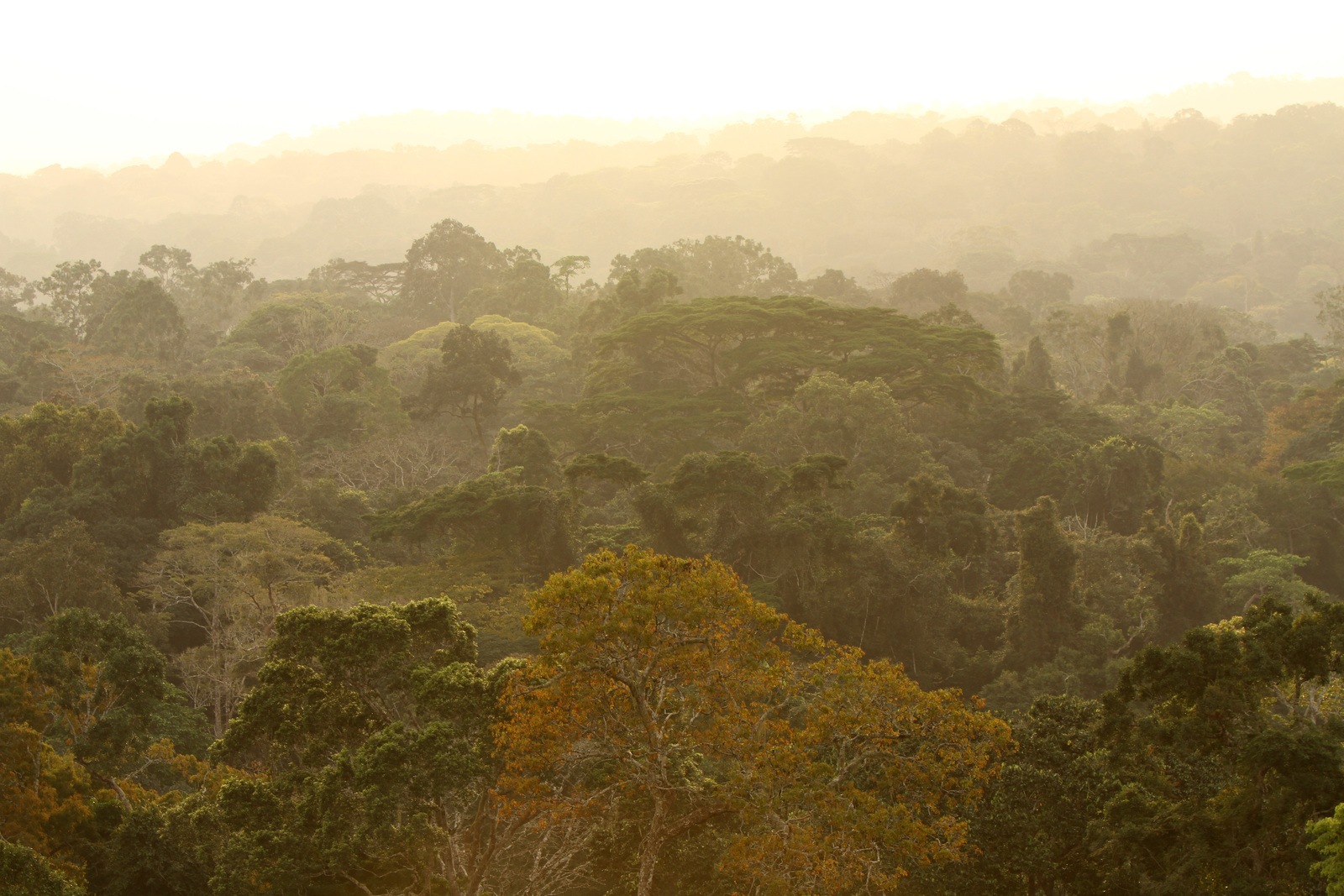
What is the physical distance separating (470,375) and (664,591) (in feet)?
94.9

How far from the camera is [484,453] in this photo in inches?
1758

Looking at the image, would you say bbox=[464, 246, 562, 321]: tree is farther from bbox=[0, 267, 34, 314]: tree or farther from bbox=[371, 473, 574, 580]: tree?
bbox=[371, 473, 574, 580]: tree

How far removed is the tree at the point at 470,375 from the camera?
42031 mm

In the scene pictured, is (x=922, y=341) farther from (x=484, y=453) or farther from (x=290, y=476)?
(x=290, y=476)

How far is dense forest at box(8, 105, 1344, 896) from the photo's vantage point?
562 inches

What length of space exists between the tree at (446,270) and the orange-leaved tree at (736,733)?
56.0 m

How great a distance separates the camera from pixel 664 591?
14.3 meters

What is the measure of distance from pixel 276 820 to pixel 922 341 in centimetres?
3010

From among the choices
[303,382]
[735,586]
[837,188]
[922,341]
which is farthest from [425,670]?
[837,188]

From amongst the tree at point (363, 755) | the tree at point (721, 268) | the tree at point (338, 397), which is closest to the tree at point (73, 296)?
the tree at point (338, 397)

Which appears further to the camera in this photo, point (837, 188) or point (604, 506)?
point (837, 188)

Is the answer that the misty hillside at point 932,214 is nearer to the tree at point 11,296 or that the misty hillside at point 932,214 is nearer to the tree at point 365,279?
the tree at point 365,279

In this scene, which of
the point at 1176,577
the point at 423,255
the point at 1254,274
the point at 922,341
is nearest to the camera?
the point at 1176,577

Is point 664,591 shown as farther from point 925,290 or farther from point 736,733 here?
point 925,290
